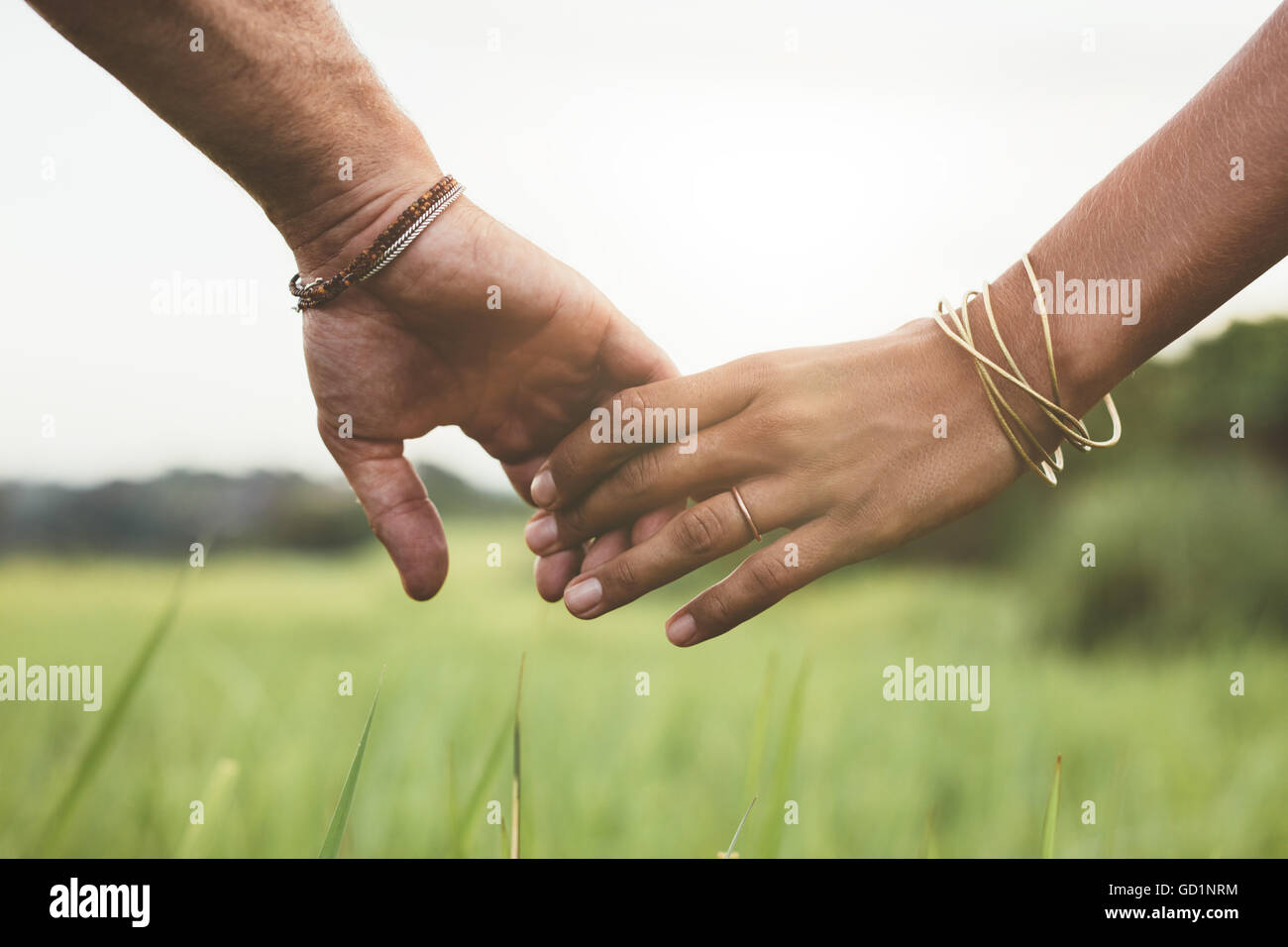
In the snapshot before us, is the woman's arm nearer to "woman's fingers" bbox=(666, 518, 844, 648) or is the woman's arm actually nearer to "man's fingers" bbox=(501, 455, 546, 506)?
"woman's fingers" bbox=(666, 518, 844, 648)

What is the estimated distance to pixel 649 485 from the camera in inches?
51.7

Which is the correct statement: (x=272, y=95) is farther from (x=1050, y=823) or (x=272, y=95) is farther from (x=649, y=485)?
(x=1050, y=823)

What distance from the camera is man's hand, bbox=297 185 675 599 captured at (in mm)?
1299

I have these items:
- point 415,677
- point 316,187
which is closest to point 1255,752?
point 415,677

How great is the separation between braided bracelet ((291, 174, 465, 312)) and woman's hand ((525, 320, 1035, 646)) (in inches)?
15.6

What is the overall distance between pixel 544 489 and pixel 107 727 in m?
0.81

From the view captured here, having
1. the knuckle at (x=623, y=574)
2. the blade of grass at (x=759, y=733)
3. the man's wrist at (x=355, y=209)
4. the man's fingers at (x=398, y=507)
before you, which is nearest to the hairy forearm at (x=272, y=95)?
the man's wrist at (x=355, y=209)

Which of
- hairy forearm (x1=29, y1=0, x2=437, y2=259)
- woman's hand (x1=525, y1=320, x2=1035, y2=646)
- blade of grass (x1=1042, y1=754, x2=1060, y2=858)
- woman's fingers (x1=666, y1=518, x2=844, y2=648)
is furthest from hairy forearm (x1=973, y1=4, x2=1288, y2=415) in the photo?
hairy forearm (x1=29, y1=0, x2=437, y2=259)

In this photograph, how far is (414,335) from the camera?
1406 mm

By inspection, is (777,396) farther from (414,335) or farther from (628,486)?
(414,335)

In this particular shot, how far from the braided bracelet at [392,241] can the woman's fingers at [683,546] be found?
0.59m

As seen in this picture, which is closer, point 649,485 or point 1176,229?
point 1176,229

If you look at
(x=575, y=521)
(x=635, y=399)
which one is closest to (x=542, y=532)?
(x=575, y=521)

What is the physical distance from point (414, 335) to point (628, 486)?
17.8 inches
